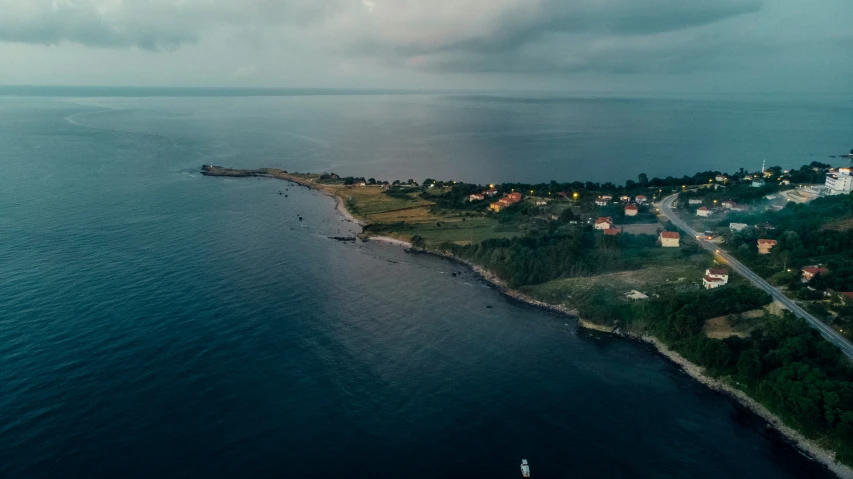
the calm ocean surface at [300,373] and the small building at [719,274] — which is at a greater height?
the small building at [719,274]

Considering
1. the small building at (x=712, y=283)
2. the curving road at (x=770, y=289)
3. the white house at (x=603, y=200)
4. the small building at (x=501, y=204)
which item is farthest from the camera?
the white house at (x=603, y=200)

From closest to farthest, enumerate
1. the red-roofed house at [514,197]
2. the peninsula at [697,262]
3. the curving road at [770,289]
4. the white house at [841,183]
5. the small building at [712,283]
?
the peninsula at [697,262], the curving road at [770,289], the small building at [712,283], the white house at [841,183], the red-roofed house at [514,197]

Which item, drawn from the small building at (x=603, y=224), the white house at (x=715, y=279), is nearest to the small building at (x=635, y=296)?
the white house at (x=715, y=279)

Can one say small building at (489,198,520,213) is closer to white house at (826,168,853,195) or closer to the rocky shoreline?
the rocky shoreline

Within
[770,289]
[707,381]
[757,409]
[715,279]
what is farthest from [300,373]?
[770,289]

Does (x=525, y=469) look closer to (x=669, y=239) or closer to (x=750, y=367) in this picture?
(x=750, y=367)

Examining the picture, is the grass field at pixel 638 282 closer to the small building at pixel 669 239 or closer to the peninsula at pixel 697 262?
the peninsula at pixel 697 262

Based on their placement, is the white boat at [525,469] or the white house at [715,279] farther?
the white house at [715,279]

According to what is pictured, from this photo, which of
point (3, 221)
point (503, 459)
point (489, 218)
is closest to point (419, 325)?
point (503, 459)
